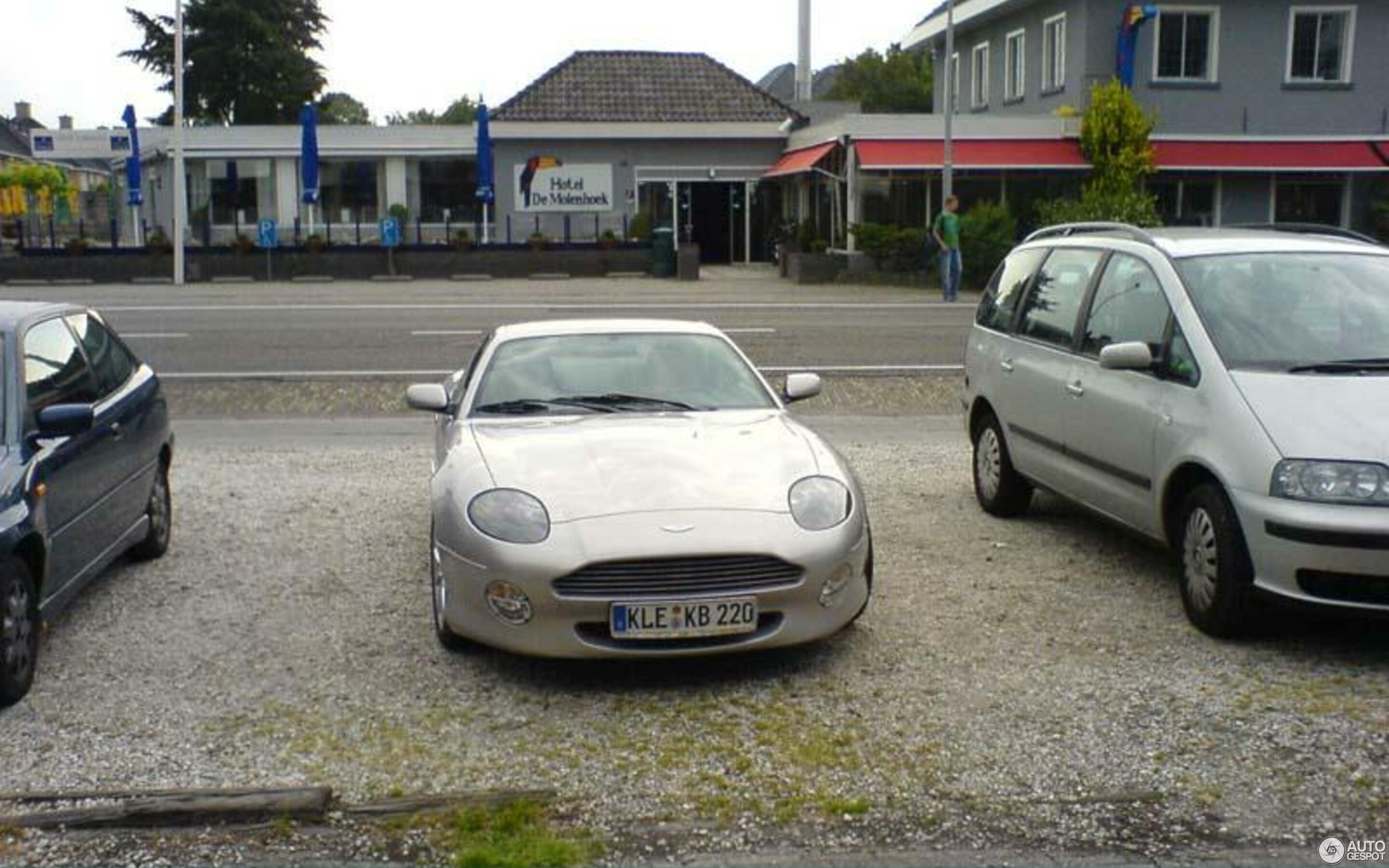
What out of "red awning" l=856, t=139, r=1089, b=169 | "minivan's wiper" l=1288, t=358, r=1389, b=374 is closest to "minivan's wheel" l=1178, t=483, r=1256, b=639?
"minivan's wiper" l=1288, t=358, r=1389, b=374

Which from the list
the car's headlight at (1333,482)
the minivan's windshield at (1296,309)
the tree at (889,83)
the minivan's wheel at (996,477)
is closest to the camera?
the car's headlight at (1333,482)

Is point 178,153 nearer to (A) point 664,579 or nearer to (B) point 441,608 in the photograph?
(B) point 441,608

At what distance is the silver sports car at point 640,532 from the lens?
18.8 ft

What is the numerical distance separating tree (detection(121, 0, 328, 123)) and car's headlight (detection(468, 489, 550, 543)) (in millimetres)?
69169

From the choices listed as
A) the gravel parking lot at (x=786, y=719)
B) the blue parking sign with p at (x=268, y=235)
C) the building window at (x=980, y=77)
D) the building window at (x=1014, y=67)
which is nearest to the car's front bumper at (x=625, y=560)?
the gravel parking lot at (x=786, y=719)

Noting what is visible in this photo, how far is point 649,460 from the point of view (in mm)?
6383

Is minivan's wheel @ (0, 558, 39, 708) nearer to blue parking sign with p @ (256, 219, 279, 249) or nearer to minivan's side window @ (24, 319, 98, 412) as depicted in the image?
minivan's side window @ (24, 319, 98, 412)

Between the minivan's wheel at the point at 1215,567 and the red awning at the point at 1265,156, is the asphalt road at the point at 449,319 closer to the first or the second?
the red awning at the point at 1265,156

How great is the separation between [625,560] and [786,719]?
0.86m

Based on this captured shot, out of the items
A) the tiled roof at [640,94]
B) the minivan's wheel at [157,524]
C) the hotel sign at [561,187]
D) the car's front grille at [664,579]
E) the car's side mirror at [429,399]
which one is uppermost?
the tiled roof at [640,94]

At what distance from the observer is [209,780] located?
5.02 metres

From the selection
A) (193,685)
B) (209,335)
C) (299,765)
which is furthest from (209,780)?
(209,335)

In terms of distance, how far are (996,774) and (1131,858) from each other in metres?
0.68

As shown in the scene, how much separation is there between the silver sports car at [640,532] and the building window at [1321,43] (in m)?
32.1
